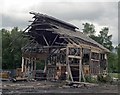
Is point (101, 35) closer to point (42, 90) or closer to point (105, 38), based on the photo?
point (105, 38)

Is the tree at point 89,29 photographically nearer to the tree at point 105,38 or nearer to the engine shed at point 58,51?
the tree at point 105,38

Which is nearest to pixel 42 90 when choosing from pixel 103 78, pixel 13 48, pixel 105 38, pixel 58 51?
pixel 58 51

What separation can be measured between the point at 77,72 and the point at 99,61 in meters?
7.58

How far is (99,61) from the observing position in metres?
43.7

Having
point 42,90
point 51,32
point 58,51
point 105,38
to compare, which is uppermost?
point 105,38

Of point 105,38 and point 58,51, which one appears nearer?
point 58,51

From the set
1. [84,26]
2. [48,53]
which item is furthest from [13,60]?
[84,26]

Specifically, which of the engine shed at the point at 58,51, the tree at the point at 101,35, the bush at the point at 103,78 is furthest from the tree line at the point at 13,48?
the bush at the point at 103,78

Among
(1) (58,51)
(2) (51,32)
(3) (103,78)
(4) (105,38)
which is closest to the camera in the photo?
(2) (51,32)

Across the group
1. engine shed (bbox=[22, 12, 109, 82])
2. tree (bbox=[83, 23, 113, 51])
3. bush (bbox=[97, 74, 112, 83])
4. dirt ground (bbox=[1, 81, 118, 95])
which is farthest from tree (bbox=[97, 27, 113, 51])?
dirt ground (bbox=[1, 81, 118, 95])

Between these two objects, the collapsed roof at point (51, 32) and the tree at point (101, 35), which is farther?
the tree at point (101, 35)

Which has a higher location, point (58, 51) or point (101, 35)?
point (101, 35)

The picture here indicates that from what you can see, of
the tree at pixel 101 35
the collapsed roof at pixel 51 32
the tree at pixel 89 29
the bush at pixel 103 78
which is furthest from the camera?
the tree at pixel 89 29

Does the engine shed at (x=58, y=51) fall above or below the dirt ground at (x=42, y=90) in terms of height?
above
